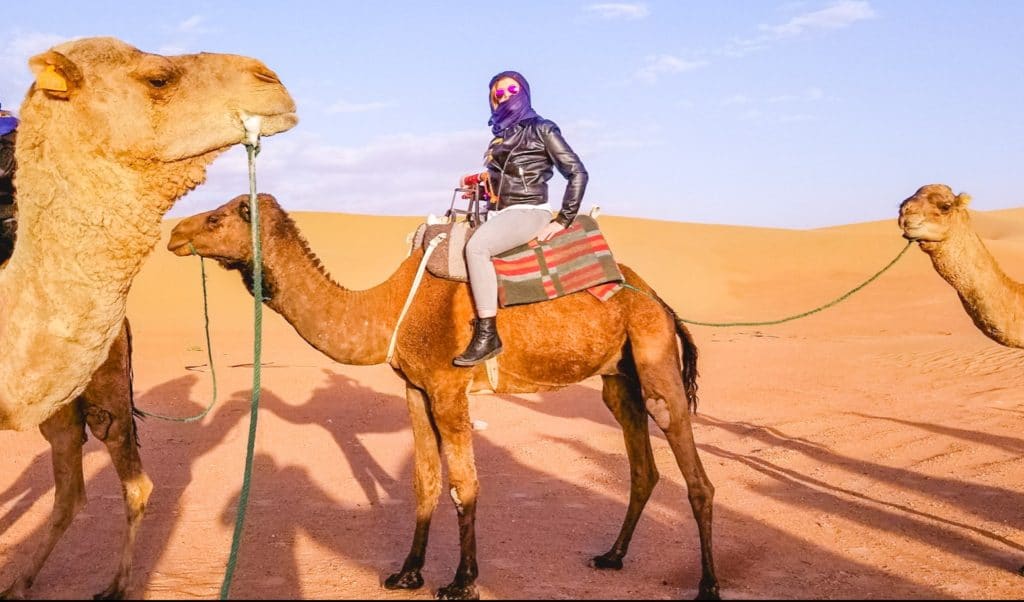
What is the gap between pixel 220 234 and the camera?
546 centimetres

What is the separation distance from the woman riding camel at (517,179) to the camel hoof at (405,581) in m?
1.58

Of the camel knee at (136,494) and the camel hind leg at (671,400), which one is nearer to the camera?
the camel knee at (136,494)

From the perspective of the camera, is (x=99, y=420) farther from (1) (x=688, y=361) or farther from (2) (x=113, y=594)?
(1) (x=688, y=361)

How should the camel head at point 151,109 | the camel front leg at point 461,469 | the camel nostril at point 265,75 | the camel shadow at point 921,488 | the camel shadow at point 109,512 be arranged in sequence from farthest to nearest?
the camel shadow at point 921,488 → the camel shadow at point 109,512 → the camel front leg at point 461,469 → the camel nostril at point 265,75 → the camel head at point 151,109

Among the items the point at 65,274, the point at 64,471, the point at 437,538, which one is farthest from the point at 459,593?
the point at 65,274

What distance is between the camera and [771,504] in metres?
7.59

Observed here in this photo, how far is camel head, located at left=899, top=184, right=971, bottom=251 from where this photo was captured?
5938mm

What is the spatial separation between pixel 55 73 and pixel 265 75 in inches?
30.3

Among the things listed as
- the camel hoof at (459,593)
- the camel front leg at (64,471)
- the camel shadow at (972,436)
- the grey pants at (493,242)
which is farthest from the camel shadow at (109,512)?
the camel shadow at (972,436)

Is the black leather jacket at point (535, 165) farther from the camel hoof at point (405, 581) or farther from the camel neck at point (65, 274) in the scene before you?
the camel neck at point (65, 274)

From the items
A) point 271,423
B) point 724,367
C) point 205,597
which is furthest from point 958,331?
point 205,597

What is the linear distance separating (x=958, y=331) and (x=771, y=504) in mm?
17156

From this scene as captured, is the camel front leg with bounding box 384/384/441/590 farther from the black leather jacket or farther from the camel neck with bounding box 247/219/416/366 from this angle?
the black leather jacket

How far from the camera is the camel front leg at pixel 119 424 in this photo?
17.8ft
